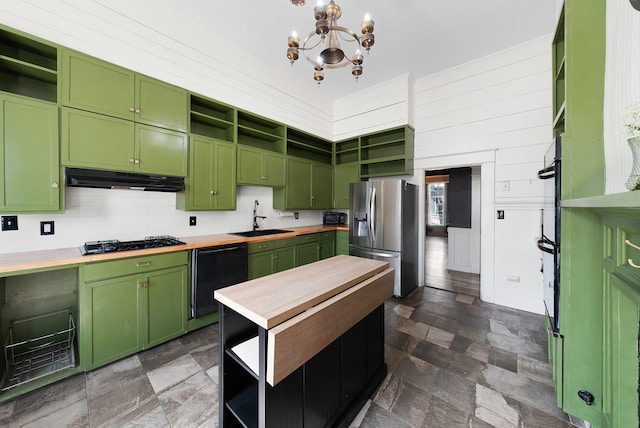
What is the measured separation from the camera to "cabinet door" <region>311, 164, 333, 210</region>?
174 inches

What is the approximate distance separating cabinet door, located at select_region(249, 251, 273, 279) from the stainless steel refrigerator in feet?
4.71

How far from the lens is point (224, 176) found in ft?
10.0

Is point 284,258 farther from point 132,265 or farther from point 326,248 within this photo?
point 132,265

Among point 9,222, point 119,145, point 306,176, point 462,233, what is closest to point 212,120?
point 119,145

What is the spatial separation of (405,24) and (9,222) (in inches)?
173

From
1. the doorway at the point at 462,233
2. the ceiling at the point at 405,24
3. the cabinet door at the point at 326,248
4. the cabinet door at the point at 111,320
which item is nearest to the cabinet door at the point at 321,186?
the cabinet door at the point at 326,248

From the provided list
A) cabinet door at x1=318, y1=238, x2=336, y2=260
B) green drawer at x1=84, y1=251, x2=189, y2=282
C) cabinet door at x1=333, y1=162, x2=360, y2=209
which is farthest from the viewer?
cabinet door at x1=333, y1=162, x2=360, y2=209

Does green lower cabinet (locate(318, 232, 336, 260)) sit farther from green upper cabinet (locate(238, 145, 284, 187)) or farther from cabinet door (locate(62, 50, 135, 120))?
cabinet door (locate(62, 50, 135, 120))

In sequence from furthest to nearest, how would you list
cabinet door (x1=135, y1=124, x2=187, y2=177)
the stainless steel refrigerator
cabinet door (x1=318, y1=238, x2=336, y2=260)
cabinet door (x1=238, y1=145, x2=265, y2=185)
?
1. cabinet door (x1=318, y1=238, x2=336, y2=260)
2. the stainless steel refrigerator
3. cabinet door (x1=238, y1=145, x2=265, y2=185)
4. cabinet door (x1=135, y1=124, x2=187, y2=177)

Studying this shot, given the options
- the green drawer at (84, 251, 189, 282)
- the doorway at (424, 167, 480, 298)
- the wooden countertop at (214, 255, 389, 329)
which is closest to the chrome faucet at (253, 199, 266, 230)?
the green drawer at (84, 251, 189, 282)

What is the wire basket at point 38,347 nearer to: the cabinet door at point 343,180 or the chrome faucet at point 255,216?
the chrome faucet at point 255,216

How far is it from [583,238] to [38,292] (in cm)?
411

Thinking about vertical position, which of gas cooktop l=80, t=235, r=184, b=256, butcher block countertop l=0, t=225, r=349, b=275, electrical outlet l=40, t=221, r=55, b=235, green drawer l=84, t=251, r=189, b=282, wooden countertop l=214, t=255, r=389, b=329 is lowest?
green drawer l=84, t=251, r=189, b=282

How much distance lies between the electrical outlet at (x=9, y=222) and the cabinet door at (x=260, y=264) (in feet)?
6.57
